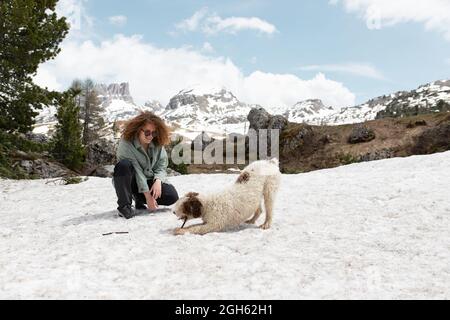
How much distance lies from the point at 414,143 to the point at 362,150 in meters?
4.50

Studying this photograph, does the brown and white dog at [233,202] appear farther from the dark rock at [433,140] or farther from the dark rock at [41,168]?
the dark rock at [433,140]

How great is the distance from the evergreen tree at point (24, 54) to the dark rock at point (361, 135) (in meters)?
28.1

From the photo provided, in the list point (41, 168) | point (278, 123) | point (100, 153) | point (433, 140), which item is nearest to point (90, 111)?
point (100, 153)

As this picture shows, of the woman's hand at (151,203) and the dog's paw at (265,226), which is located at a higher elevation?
the woman's hand at (151,203)

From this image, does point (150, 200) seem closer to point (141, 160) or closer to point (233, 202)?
point (141, 160)

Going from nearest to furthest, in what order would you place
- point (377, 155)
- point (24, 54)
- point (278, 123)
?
point (24, 54) → point (377, 155) → point (278, 123)

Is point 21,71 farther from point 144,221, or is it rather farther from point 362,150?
point 362,150

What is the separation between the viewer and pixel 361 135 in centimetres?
3791

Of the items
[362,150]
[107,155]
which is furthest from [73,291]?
[362,150]

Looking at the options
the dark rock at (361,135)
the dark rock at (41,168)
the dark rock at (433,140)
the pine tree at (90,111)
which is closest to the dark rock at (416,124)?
the dark rock at (433,140)

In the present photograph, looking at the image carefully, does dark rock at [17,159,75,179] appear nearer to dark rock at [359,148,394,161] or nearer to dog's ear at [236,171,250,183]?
dog's ear at [236,171,250,183]

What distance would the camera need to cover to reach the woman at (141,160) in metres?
7.76

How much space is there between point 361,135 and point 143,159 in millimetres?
33361

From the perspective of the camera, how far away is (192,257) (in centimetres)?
528
